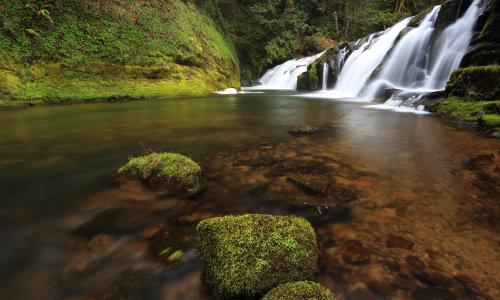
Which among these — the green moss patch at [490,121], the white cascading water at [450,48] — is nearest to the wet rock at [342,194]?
the green moss patch at [490,121]

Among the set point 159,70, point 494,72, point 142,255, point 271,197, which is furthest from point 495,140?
point 159,70

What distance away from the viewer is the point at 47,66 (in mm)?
11891

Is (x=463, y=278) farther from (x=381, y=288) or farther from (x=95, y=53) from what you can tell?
(x=95, y=53)

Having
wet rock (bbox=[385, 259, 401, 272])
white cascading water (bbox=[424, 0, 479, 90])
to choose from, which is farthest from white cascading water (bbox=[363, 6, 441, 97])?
wet rock (bbox=[385, 259, 401, 272])

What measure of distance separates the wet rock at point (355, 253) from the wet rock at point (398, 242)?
0.23 m

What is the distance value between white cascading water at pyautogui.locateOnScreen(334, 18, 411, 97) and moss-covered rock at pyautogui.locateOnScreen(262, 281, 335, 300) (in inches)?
620

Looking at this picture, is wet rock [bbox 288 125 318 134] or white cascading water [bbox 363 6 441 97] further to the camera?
white cascading water [bbox 363 6 441 97]

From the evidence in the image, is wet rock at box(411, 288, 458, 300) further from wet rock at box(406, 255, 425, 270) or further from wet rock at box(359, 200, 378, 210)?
wet rock at box(359, 200, 378, 210)

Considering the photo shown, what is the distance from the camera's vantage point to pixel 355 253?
1.79 metres

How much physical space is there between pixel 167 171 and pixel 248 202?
115 cm

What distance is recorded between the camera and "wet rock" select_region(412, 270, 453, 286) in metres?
1.50

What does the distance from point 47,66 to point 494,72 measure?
61.7 feet

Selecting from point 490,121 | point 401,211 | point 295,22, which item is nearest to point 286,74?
point 295,22

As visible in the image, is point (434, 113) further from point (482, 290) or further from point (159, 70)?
point (159, 70)
